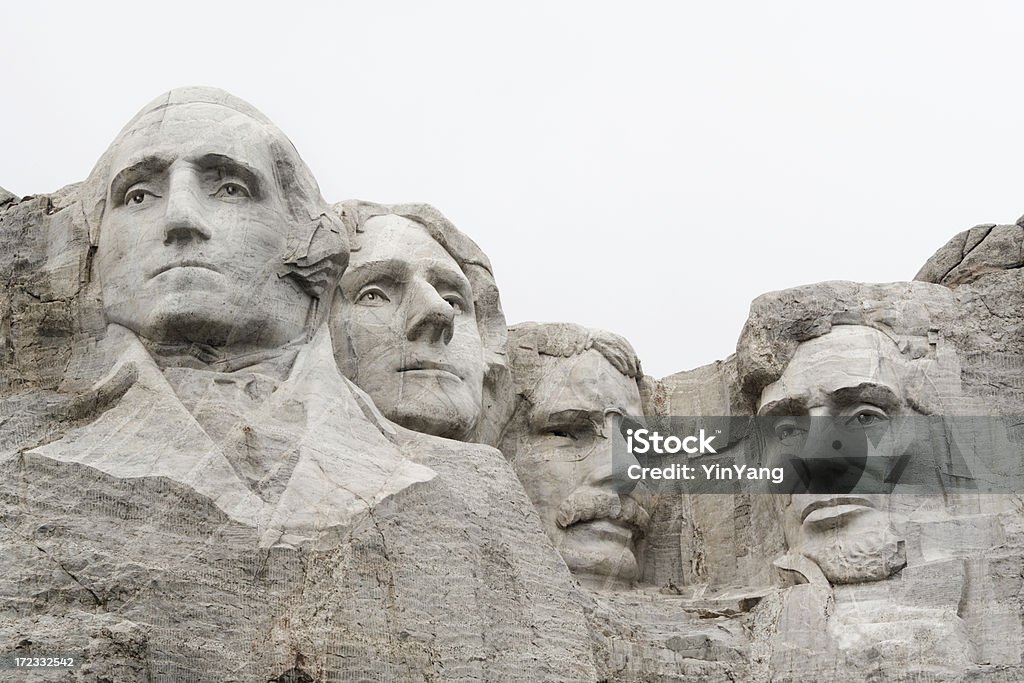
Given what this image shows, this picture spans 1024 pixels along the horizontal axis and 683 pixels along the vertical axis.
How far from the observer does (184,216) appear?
10.2 metres

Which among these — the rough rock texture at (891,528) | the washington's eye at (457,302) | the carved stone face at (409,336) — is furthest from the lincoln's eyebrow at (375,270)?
the rough rock texture at (891,528)

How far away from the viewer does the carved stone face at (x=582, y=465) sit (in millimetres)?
11555

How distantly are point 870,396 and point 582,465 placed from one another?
1.44 meters

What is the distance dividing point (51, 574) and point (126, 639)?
0.45m

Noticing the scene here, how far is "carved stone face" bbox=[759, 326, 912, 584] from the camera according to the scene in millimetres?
11039

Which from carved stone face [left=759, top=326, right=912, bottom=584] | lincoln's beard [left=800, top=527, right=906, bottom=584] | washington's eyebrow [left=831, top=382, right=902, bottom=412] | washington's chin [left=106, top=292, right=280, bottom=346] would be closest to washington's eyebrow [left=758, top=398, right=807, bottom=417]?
carved stone face [left=759, top=326, right=912, bottom=584]

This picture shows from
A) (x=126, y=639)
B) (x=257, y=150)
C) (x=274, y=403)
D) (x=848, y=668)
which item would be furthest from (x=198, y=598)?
(x=848, y=668)

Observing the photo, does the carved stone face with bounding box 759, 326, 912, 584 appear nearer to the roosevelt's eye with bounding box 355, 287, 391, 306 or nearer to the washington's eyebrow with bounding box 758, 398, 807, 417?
the washington's eyebrow with bounding box 758, 398, 807, 417

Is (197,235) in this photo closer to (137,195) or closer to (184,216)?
(184,216)

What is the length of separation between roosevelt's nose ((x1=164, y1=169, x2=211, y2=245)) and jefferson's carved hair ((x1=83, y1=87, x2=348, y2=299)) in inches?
16.6

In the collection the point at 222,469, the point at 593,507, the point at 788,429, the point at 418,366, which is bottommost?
the point at 222,469

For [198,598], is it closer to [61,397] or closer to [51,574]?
[51,574]

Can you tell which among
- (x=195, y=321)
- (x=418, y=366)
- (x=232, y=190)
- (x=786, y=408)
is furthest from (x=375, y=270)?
(x=786, y=408)

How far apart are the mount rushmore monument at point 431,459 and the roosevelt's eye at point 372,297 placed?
0.04 feet
